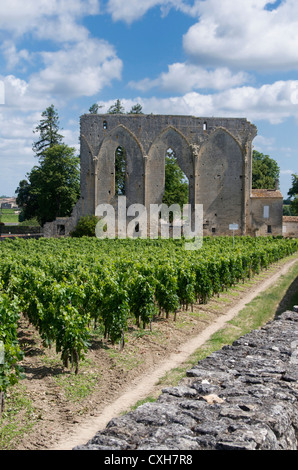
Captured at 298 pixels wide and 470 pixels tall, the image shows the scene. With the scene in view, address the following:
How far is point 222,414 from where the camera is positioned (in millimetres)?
4332

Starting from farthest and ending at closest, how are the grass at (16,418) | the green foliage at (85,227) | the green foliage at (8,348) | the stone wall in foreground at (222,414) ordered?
1. the green foliage at (85,227)
2. the green foliage at (8,348)
3. the grass at (16,418)
4. the stone wall in foreground at (222,414)

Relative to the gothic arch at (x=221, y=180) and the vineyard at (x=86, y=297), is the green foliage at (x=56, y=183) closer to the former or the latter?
the gothic arch at (x=221, y=180)

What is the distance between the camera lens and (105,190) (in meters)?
42.9

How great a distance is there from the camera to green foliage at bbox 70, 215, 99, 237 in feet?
131

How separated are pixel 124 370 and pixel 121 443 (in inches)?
192

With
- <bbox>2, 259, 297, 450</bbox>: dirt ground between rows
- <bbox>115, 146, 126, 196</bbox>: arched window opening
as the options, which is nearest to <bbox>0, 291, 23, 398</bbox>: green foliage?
<bbox>2, 259, 297, 450</bbox>: dirt ground between rows

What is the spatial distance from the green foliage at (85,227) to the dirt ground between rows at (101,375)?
26903 millimetres

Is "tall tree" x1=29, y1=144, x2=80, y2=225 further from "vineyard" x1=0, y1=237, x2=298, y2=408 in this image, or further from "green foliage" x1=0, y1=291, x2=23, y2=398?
"green foliage" x1=0, y1=291, x2=23, y2=398

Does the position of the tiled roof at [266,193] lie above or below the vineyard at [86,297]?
above

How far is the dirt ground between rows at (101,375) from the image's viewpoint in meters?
6.24

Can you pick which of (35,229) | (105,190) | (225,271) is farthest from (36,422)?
(35,229)

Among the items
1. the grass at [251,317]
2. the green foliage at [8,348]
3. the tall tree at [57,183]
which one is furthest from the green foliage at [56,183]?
the green foliage at [8,348]

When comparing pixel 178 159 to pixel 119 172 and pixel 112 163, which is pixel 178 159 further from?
pixel 119 172
